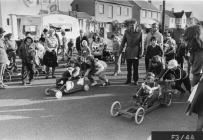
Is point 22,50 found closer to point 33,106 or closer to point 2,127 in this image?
point 33,106

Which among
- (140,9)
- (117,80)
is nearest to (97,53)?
(117,80)

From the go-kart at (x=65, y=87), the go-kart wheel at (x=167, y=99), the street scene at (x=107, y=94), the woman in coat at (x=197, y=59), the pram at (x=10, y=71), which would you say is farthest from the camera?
the pram at (x=10, y=71)

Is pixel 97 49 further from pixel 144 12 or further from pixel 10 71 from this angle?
pixel 144 12

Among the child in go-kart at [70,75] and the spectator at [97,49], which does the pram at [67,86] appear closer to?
the child in go-kart at [70,75]

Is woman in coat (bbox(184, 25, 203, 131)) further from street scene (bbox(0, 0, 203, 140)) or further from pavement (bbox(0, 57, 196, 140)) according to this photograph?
pavement (bbox(0, 57, 196, 140))

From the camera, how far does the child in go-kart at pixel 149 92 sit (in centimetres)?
502

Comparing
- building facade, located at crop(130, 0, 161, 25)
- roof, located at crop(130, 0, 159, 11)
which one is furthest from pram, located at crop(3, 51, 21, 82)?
roof, located at crop(130, 0, 159, 11)

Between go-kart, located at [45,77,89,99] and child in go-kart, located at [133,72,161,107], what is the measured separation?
2225 mm

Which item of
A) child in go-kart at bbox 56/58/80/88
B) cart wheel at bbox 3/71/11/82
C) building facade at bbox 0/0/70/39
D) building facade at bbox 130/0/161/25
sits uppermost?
building facade at bbox 130/0/161/25

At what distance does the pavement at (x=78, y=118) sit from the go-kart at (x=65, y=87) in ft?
0.50

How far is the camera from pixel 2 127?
4449 mm

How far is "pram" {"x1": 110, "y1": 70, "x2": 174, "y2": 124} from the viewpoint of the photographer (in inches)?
183

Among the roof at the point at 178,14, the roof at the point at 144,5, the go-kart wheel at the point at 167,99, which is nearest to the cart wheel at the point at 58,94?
the go-kart wheel at the point at 167,99

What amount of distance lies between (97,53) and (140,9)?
36.0 metres
